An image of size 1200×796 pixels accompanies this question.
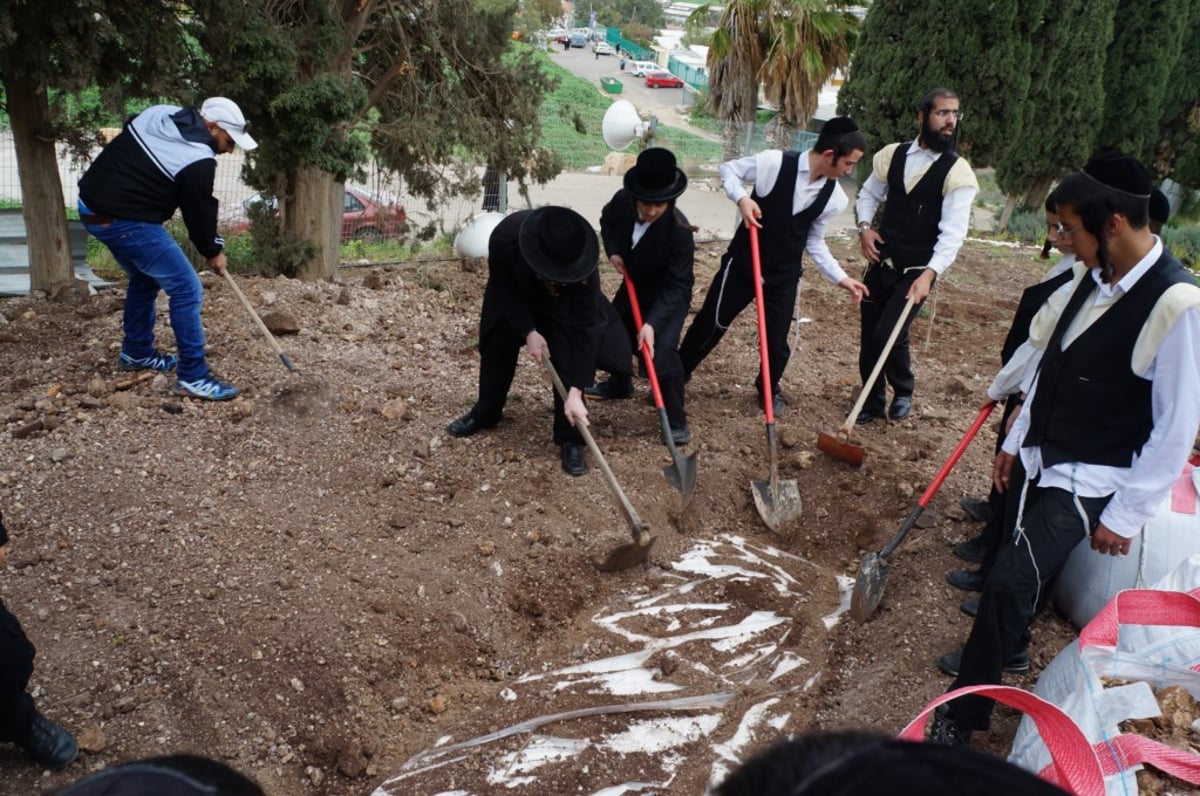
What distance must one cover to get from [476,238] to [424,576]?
5.29m

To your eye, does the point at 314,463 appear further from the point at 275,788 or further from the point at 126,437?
the point at 275,788

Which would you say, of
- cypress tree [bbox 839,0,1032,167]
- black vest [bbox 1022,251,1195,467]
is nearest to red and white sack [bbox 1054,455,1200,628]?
black vest [bbox 1022,251,1195,467]

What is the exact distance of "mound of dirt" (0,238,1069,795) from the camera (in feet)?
11.0

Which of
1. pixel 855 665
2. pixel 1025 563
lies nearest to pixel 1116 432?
pixel 1025 563

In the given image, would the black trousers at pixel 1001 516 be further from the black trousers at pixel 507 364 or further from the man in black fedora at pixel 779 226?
the black trousers at pixel 507 364

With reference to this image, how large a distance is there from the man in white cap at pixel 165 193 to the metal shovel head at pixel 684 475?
2.70m

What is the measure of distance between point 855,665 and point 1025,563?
3.63 feet

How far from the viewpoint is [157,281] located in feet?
16.8

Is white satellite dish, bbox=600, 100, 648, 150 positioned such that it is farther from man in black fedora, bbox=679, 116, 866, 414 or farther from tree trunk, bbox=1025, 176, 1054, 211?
tree trunk, bbox=1025, 176, 1054, 211

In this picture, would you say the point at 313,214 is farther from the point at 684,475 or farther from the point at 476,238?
the point at 684,475

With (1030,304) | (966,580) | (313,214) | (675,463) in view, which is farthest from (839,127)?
(313,214)

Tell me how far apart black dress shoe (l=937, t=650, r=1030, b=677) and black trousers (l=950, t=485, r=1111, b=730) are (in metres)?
0.40

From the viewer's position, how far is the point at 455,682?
12.2ft

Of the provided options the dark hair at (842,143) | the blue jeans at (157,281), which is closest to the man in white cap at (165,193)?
the blue jeans at (157,281)
